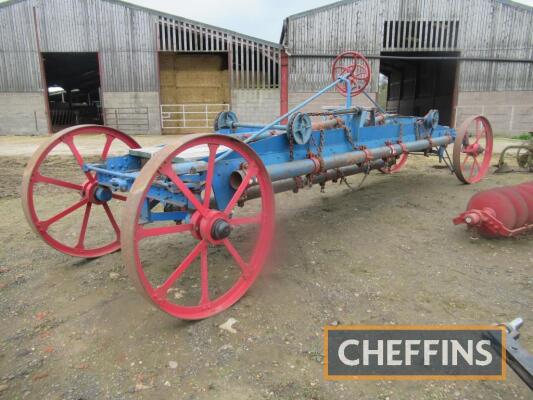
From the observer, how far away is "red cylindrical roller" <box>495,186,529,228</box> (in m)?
4.25

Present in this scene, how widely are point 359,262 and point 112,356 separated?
2.36 meters

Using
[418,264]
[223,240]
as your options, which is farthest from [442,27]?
[223,240]

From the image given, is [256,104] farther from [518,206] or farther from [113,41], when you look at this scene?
[518,206]

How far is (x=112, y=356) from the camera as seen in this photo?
254 centimetres

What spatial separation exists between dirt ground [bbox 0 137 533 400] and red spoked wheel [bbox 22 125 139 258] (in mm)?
282

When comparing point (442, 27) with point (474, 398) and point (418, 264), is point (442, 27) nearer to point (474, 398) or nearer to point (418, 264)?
point (418, 264)

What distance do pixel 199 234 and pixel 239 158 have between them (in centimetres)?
77

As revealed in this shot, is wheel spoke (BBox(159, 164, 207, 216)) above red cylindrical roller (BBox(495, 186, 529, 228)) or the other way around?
above

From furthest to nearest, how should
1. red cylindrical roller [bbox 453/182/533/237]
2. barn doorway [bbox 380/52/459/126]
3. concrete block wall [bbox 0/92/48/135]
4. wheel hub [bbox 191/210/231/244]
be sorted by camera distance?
barn doorway [bbox 380/52/459/126] → concrete block wall [bbox 0/92/48/135] → red cylindrical roller [bbox 453/182/533/237] → wheel hub [bbox 191/210/231/244]

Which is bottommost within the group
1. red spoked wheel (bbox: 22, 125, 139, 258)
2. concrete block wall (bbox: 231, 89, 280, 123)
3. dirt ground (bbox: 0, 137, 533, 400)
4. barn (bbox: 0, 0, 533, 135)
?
dirt ground (bbox: 0, 137, 533, 400)

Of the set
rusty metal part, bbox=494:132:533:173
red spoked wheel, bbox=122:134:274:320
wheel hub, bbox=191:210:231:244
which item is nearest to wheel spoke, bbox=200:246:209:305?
red spoked wheel, bbox=122:134:274:320

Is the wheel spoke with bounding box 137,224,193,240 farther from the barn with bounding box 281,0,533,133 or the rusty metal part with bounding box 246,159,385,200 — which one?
the barn with bounding box 281,0,533,133

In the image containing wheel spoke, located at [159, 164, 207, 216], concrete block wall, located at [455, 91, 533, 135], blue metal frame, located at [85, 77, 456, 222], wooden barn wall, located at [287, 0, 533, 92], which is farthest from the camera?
concrete block wall, located at [455, 91, 533, 135]

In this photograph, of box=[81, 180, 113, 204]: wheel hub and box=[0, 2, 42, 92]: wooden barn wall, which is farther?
box=[0, 2, 42, 92]: wooden barn wall
